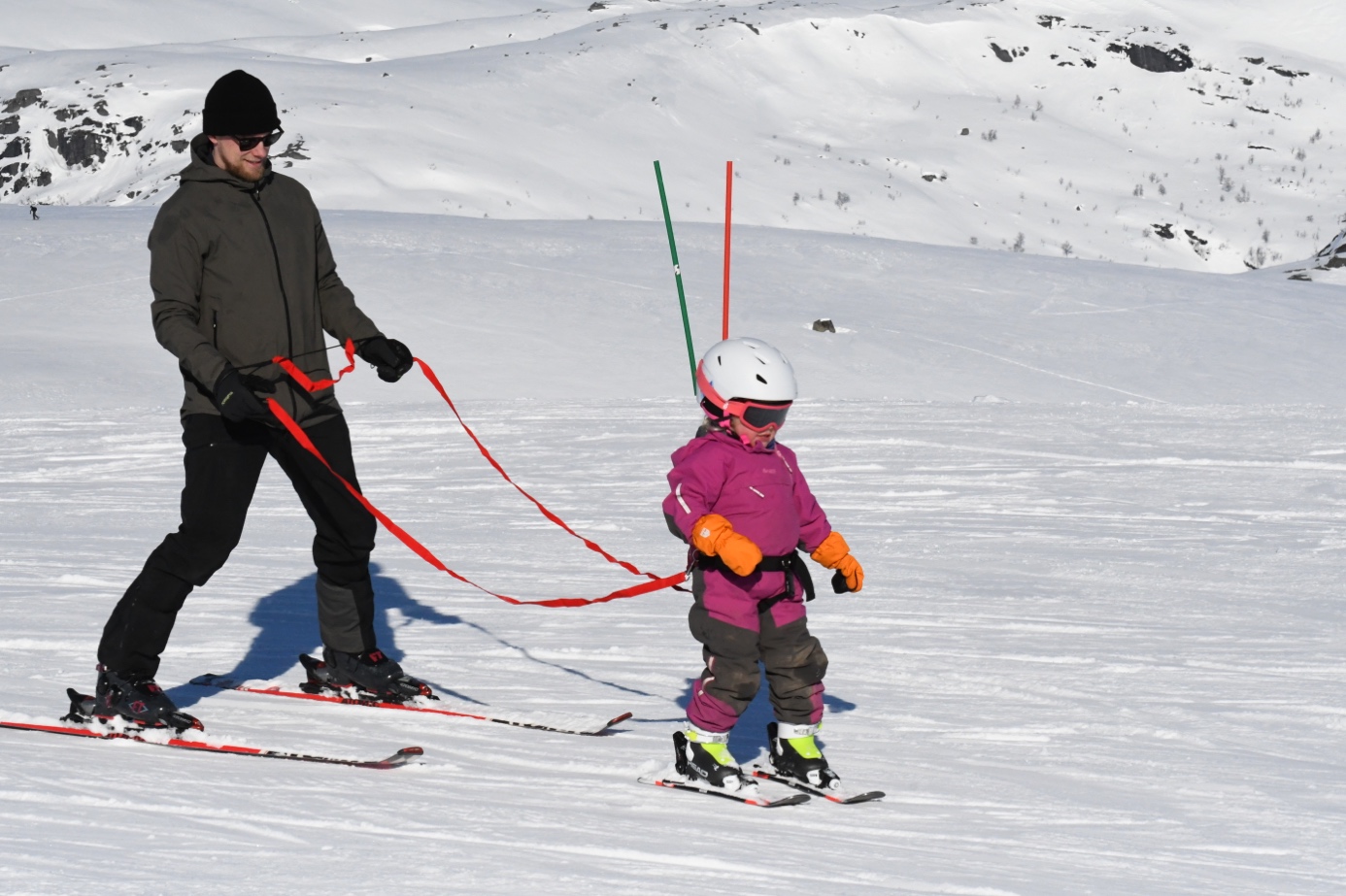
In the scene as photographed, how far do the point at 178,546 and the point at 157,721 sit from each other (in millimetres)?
498

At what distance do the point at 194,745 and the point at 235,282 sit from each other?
1.31 m

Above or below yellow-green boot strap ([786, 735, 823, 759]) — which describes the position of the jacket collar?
above

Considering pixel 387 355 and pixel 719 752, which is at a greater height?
pixel 387 355

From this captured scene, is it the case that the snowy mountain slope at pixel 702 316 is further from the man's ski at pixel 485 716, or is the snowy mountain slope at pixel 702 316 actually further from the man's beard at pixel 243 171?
the man's beard at pixel 243 171

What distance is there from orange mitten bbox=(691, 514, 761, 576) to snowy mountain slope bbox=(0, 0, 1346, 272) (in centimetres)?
2794

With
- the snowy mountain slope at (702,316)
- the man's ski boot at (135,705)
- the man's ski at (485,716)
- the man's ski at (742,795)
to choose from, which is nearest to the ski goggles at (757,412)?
the man's ski at (742,795)

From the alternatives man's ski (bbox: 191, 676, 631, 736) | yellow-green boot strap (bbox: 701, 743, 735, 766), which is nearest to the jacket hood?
man's ski (bbox: 191, 676, 631, 736)

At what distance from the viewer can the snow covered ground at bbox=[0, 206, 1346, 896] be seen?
11.2 feet

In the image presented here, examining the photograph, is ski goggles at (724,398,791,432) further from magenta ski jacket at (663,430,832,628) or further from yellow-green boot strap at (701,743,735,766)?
yellow-green boot strap at (701,743,735,766)

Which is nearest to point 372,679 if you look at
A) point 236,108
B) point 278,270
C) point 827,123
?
point 278,270

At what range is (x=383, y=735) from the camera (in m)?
4.55

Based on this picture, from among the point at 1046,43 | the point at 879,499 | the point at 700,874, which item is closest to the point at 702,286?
the point at 879,499

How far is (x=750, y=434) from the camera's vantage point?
400 centimetres

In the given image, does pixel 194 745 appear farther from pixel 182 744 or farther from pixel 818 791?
pixel 818 791
